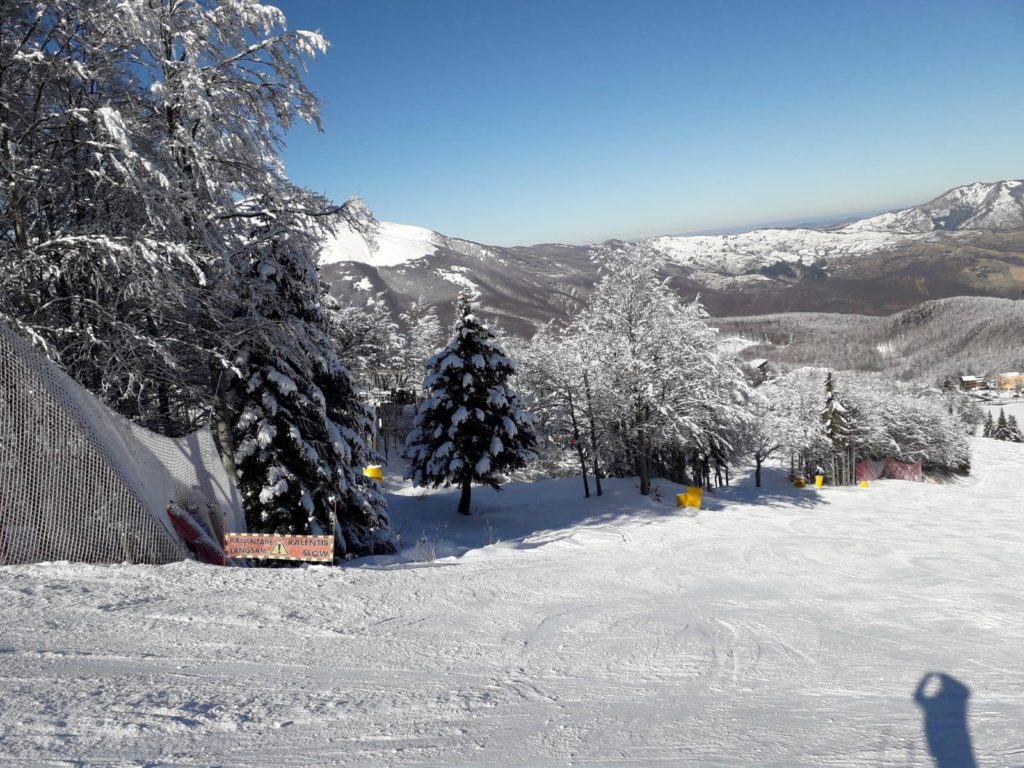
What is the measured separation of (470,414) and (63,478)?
14.2 metres

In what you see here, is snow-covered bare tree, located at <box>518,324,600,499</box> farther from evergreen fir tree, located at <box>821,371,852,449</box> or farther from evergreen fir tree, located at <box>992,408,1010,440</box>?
evergreen fir tree, located at <box>992,408,1010,440</box>

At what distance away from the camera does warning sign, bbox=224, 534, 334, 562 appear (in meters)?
7.84

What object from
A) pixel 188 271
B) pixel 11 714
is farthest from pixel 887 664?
pixel 188 271

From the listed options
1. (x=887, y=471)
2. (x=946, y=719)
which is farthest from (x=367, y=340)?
(x=887, y=471)

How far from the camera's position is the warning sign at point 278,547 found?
25.7 feet

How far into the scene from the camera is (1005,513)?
2559cm

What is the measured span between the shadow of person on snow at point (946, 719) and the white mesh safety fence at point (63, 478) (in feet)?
24.8

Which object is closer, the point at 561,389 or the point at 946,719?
the point at 946,719

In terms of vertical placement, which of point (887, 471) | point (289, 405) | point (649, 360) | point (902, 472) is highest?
point (649, 360)

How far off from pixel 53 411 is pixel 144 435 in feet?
4.76

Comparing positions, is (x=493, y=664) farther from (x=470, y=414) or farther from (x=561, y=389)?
(x=561, y=389)

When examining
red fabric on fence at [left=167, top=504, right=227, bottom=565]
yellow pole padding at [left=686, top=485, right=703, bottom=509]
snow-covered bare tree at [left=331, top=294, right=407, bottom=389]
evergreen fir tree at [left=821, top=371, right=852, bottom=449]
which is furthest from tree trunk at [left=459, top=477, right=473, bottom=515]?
evergreen fir tree at [left=821, top=371, right=852, bottom=449]

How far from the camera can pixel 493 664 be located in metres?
5.24

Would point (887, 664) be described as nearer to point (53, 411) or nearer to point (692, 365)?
point (53, 411)
